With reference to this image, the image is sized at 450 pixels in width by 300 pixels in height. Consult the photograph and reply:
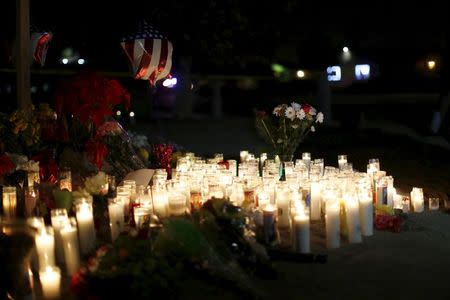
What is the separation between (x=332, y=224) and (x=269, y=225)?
A: 0.60m

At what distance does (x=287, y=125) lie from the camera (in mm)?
9211

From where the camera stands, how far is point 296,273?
5.58 meters

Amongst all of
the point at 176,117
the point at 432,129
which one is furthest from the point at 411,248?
the point at 176,117

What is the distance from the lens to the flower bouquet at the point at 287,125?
9070 mm

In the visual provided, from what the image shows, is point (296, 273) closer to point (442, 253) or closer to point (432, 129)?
point (442, 253)

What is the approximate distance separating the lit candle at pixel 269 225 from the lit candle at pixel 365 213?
41.3 inches

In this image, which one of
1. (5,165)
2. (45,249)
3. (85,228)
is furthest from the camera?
(5,165)

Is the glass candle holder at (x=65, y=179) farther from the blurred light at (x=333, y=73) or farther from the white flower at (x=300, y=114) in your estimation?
the blurred light at (x=333, y=73)

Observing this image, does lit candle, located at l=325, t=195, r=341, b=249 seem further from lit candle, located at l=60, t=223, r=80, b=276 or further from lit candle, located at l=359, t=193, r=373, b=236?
lit candle, located at l=60, t=223, r=80, b=276

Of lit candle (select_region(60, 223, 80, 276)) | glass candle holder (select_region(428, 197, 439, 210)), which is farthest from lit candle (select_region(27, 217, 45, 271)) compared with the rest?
glass candle holder (select_region(428, 197, 439, 210))

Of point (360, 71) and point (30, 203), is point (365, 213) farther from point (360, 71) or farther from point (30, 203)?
point (360, 71)

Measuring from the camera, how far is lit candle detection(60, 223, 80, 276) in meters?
5.66

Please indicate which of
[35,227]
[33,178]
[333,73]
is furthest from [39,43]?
[333,73]

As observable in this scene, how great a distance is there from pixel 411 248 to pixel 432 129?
11896 mm
